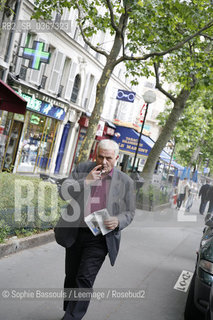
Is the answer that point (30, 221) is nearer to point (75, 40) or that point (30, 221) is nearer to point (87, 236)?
point (87, 236)

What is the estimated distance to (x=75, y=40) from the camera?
22.0 meters

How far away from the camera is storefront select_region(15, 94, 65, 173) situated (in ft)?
62.7

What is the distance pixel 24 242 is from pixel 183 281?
8.90 ft

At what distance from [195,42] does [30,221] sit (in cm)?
1155

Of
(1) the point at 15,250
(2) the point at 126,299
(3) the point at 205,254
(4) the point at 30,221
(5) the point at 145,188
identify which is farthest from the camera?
(5) the point at 145,188

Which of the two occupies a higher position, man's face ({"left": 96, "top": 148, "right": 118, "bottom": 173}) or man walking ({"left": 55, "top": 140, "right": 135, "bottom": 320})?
man's face ({"left": 96, "top": 148, "right": 118, "bottom": 173})

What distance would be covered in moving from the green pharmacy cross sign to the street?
32.7ft

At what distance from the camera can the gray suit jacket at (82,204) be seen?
12.7 ft

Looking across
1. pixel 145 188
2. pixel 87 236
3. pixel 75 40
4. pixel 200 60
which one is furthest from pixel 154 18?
pixel 87 236

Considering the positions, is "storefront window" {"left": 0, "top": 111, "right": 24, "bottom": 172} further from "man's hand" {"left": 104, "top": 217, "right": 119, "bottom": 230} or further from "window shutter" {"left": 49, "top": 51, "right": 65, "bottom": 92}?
"man's hand" {"left": 104, "top": 217, "right": 119, "bottom": 230}

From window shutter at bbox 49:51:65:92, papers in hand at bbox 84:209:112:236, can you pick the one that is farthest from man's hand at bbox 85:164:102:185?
window shutter at bbox 49:51:65:92

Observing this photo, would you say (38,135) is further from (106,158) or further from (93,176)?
(93,176)

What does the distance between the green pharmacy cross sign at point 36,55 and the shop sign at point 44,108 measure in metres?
1.51

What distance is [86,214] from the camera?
386 centimetres
